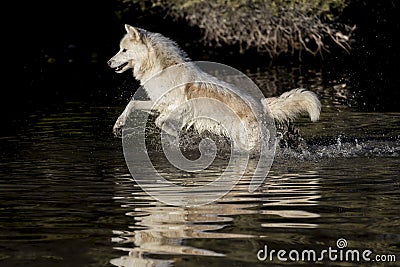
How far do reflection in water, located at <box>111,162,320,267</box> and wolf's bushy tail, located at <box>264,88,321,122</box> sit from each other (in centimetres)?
208

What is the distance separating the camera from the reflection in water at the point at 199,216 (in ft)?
20.1

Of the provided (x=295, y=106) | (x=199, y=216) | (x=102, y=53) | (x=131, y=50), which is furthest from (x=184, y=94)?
(x=102, y=53)

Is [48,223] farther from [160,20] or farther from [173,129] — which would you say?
[160,20]

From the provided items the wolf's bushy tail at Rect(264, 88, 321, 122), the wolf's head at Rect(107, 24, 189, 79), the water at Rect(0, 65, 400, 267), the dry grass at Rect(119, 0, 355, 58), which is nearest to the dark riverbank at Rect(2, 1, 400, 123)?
the dry grass at Rect(119, 0, 355, 58)

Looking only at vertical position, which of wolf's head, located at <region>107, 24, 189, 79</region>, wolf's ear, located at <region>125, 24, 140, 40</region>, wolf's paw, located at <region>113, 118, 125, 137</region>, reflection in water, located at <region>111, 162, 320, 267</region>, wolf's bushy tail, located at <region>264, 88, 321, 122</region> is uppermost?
wolf's ear, located at <region>125, 24, 140, 40</region>

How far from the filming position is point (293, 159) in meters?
10.2

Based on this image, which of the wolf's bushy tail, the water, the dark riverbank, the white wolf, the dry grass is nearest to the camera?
the water

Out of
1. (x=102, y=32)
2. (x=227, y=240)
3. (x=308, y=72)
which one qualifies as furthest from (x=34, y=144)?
(x=102, y=32)

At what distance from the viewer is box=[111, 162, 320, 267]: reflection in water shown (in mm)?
6141

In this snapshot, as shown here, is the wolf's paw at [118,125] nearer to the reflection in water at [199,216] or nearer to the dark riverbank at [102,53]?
the reflection in water at [199,216]

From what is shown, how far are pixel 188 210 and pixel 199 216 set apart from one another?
260mm

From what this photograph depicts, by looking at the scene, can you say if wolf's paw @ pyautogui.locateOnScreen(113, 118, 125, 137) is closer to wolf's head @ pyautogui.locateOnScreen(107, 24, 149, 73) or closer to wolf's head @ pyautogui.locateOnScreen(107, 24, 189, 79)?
wolf's head @ pyautogui.locateOnScreen(107, 24, 189, 79)

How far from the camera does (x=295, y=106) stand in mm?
10914

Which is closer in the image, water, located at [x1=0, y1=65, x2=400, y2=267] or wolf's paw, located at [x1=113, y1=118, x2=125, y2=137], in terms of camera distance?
water, located at [x1=0, y1=65, x2=400, y2=267]
